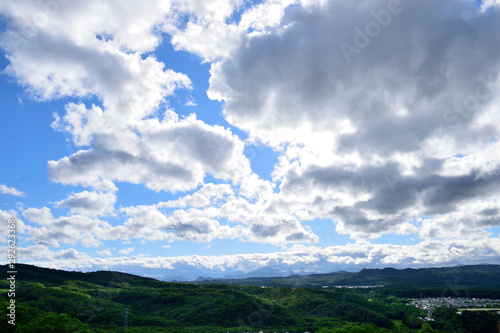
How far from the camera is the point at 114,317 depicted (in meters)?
169

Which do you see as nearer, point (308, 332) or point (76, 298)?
point (308, 332)

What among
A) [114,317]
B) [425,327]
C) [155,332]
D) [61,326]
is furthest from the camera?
[114,317]

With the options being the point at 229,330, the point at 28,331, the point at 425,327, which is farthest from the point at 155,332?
the point at 425,327

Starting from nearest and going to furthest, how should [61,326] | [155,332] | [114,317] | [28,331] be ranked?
1. [28,331]
2. [61,326]
3. [155,332]
4. [114,317]

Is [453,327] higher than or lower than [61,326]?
lower

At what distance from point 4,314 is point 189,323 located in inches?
4139

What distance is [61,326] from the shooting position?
276ft

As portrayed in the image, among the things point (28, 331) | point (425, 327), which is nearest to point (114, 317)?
point (28, 331)

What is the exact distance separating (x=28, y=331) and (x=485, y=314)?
196380 mm

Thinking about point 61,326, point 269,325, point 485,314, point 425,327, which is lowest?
point 269,325

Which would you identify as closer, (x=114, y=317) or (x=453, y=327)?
(x=453, y=327)

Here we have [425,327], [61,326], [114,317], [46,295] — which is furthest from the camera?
[46,295]

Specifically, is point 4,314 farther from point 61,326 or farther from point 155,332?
point 155,332

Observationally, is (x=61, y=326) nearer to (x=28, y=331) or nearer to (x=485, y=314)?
(x=28, y=331)
